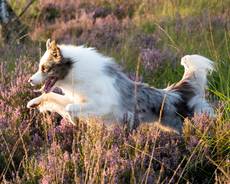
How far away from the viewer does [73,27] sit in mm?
11500

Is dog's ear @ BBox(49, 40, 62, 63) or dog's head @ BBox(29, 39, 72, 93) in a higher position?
→ dog's ear @ BBox(49, 40, 62, 63)

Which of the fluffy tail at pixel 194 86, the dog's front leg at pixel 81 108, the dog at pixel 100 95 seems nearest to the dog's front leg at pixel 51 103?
the dog at pixel 100 95

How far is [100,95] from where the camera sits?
15.6ft

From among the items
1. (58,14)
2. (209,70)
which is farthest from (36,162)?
(58,14)

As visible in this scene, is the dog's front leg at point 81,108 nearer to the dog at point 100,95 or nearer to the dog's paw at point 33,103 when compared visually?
the dog at point 100,95

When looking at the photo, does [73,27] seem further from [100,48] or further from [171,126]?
[171,126]

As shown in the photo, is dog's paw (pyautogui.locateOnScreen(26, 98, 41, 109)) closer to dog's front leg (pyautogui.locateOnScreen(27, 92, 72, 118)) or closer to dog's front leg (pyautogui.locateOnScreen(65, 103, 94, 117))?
dog's front leg (pyautogui.locateOnScreen(27, 92, 72, 118))

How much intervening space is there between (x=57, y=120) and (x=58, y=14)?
8200 millimetres

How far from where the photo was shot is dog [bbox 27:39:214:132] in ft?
15.6

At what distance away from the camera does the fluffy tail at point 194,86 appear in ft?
16.6

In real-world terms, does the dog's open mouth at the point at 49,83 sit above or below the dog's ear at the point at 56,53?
below

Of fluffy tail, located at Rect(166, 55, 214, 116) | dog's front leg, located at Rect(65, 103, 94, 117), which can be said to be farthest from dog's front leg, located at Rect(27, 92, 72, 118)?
fluffy tail, located at Rect(166, 55, 214, 116)

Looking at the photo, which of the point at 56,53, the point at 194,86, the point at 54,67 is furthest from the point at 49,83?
the point at 194,86

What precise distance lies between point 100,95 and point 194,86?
1019 mm
